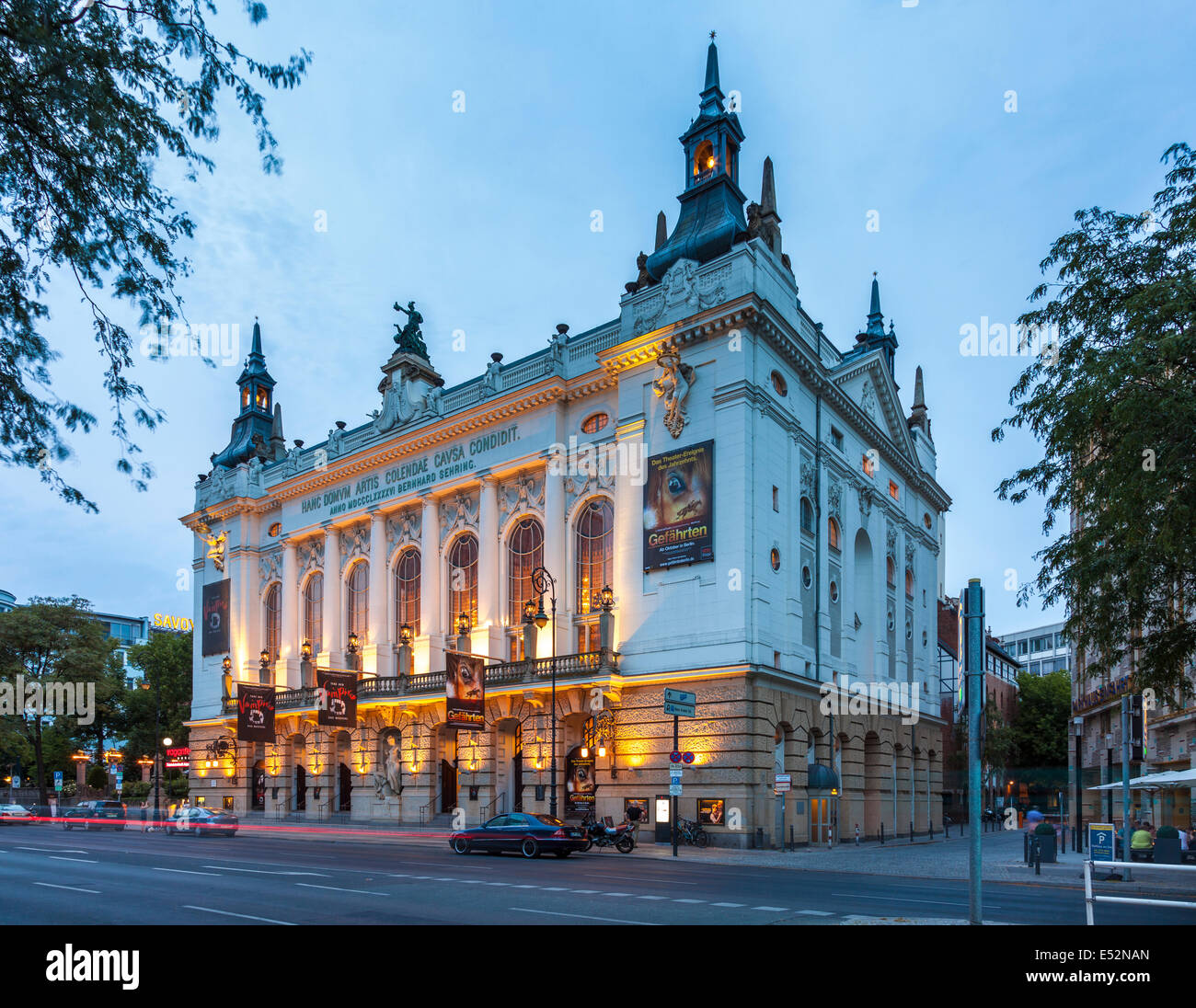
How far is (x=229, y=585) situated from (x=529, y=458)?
93.2ft

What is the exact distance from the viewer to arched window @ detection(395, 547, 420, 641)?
52.3 m

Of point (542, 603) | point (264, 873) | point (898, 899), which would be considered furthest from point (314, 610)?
point (898, 899)

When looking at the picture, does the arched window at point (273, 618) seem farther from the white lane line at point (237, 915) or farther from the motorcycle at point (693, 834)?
the white lane line at point (237, 915)

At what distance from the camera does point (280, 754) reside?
188ft

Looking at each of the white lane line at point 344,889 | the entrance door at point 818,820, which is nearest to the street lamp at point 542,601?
the entrance door at point 818,820

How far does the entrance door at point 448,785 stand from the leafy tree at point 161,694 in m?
43.1

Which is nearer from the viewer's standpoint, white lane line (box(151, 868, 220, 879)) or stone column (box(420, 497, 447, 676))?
white lane line (box(151, 868, 220, 879))

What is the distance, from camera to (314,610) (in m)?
58.7

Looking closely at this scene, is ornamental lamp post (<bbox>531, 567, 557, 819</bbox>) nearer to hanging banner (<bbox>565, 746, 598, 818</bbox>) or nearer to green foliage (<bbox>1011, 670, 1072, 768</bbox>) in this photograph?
hanging banner (<bbox>565, 746, 598, 818</bbox>)

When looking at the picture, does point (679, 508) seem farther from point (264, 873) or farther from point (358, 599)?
point (358, 599)

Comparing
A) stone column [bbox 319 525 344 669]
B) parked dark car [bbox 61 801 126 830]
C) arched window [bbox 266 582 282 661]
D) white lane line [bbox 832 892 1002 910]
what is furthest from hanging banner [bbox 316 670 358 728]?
white lane line [bbox 832 892 1002 910]

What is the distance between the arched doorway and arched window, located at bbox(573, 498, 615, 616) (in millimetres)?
13981

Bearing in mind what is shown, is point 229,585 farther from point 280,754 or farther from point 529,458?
point 529,458
